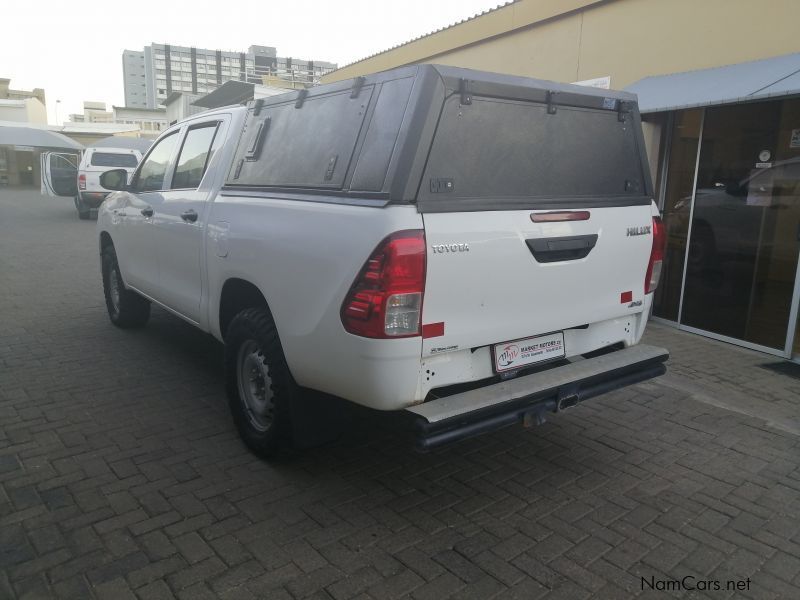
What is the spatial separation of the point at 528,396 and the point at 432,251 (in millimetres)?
856

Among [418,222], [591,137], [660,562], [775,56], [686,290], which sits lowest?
[660,562]

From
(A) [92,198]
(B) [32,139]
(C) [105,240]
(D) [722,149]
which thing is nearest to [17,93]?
(B) [32,139]

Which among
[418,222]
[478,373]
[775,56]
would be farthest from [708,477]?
[775,56]

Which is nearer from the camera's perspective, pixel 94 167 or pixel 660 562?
pixel 660 562

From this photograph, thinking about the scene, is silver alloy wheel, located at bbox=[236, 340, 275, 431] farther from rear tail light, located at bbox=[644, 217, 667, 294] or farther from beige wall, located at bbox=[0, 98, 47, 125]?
beige wall, located at bbox=[0, 98, 47, 125]

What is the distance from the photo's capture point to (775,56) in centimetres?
635

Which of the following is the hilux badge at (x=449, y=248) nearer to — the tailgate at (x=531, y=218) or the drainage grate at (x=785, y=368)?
the tailgate at (x=531, y=218)

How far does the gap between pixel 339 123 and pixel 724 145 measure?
16.6 feet

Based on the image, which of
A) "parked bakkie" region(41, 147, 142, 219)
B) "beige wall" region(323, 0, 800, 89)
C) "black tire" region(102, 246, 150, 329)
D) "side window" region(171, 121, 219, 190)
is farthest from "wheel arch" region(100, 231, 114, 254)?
"parked bakkie" region(41, 147, 142, 219)

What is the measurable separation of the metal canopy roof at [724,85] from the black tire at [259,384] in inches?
187

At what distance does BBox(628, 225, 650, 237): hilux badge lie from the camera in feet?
11.8

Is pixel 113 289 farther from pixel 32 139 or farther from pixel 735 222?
pixel 32 139

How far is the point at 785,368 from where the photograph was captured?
19.2ft

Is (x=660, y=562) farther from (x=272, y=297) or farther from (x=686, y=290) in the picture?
(x=686, y=290)
